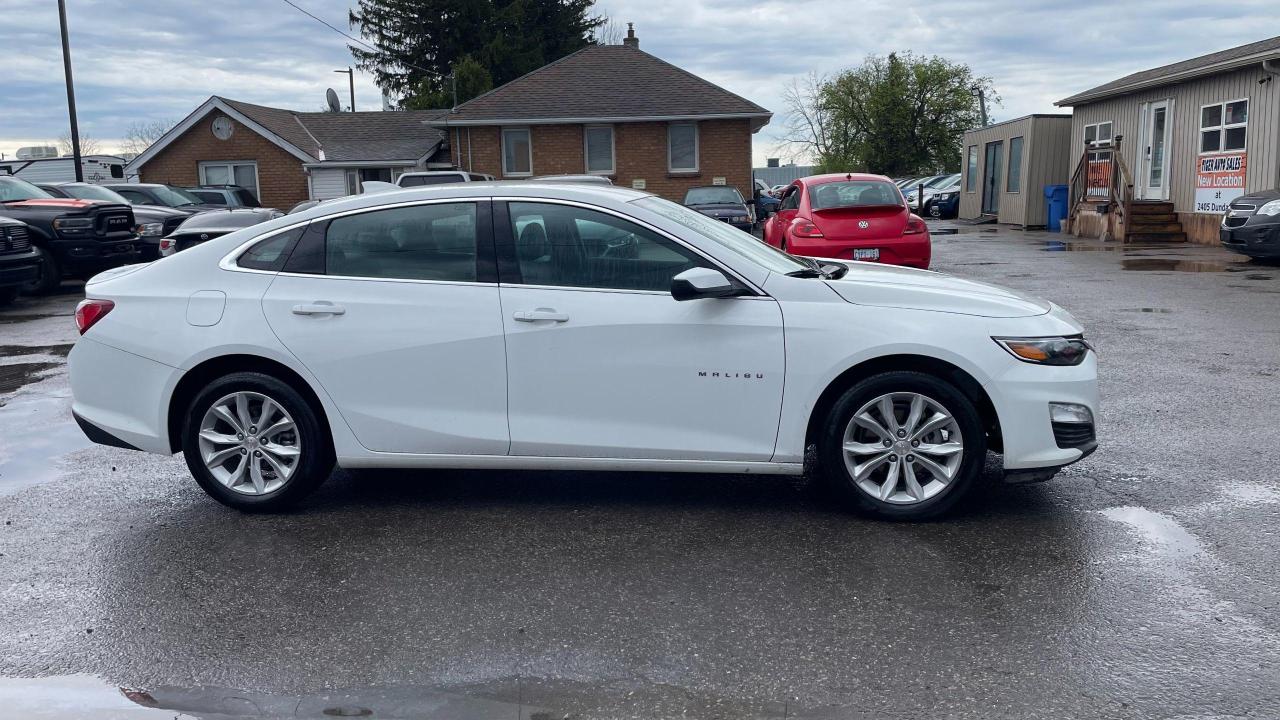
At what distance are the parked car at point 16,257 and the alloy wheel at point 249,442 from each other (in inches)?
432

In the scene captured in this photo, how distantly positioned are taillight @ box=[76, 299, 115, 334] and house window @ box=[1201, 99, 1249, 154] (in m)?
21.5

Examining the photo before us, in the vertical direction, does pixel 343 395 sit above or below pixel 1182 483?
above

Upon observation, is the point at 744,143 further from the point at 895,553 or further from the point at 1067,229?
the point at 895,553

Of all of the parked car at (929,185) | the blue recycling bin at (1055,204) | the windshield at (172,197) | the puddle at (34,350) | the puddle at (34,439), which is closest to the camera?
the puddle at (34,439)

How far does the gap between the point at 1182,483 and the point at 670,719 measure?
3523mm

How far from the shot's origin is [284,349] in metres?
5.18

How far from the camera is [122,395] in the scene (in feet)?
17.6

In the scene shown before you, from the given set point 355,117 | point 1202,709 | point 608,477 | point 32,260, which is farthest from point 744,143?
point 1202,709

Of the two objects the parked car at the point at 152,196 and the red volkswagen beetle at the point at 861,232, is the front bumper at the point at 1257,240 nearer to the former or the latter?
the red volkswagen beetle at the point at 861,232

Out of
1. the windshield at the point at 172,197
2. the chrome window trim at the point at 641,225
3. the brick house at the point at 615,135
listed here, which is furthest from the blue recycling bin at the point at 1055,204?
the chrome window trim at the point at 641,225

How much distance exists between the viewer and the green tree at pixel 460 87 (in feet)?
145

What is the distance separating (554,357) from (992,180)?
32.5m

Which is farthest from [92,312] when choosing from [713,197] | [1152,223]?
[1152,223]

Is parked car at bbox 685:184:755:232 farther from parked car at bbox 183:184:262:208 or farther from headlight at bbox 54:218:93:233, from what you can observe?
parked car at bbox 183:184:262:208
